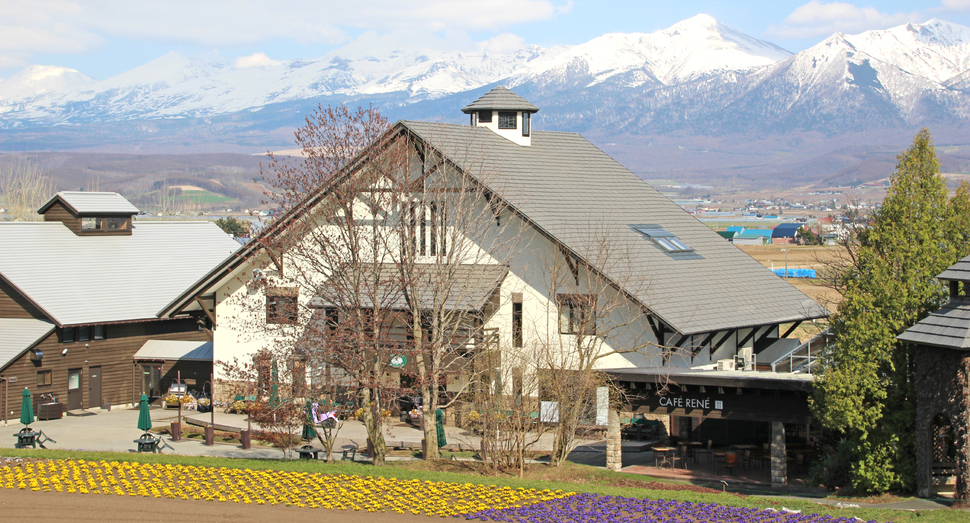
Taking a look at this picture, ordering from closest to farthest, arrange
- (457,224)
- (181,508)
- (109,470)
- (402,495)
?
(181,508), (402,495), (109,470), (457,224)

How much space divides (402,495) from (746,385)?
9.94m

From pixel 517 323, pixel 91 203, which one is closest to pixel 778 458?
pixel 517 323

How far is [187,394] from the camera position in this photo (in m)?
40.6

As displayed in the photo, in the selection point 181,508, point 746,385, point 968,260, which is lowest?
point 181,508

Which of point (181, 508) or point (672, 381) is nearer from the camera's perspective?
point (181, 508)

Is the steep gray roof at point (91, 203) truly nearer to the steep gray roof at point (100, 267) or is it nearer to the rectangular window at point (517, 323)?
the steep gray roof at point (100, 267)

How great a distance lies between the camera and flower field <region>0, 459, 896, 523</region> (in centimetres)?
1888

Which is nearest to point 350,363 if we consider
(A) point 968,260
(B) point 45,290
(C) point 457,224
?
(C) point 457,224

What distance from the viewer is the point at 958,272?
20.4 meters

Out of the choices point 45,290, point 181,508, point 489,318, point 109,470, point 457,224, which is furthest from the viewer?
point 45,290

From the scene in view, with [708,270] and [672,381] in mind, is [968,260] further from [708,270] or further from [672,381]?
[708,270]

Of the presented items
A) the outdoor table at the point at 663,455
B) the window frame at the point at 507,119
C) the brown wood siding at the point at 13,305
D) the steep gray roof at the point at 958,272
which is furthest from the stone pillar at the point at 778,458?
the brown wood siding at the point at 13,305

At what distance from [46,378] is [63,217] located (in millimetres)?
9839

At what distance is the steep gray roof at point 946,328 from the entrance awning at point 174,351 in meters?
30.5
